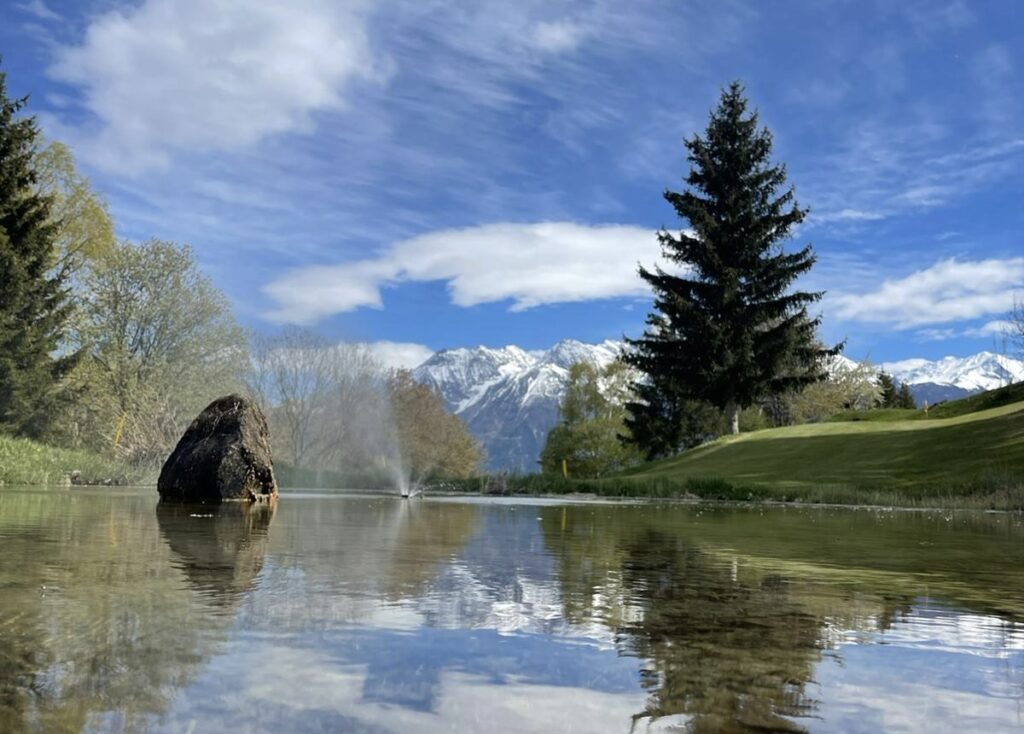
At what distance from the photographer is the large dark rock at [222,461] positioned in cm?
1709

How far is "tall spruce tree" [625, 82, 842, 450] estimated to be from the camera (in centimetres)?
4306

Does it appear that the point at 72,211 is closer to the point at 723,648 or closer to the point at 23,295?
the point at 23,295

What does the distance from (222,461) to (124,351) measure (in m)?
31.9

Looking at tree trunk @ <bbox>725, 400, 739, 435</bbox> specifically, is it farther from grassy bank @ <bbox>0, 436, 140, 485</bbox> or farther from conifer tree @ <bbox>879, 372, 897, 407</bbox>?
conifer tree @ <bbox>879, 372, 897, 407</bbox>

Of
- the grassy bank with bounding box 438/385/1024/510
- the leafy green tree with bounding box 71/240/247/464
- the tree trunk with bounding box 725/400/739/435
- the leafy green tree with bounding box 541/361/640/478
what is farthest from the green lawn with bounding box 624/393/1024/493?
the leafy green tree with bounding box 541/361/640/478

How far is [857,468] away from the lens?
2878 cm

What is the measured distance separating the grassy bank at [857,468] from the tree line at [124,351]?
16261 mm

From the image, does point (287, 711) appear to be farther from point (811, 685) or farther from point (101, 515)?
point (101, 515)

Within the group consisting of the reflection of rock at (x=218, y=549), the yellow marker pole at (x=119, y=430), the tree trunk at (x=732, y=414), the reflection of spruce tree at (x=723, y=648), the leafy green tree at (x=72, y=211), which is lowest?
the reflection of spruce tree at (x=723, y=648)

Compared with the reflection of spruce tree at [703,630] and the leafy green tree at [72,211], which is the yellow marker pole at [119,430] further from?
the reflection of spruce tree at [703,630]

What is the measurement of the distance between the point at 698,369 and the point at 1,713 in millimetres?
42519

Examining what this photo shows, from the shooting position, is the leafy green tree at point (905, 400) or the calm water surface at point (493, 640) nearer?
the calm water surface at point (493, 640)

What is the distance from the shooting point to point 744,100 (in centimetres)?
4766

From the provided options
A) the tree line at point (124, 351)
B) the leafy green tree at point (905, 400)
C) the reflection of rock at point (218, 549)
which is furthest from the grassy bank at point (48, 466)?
the leafy green tree at point (905, 400)
